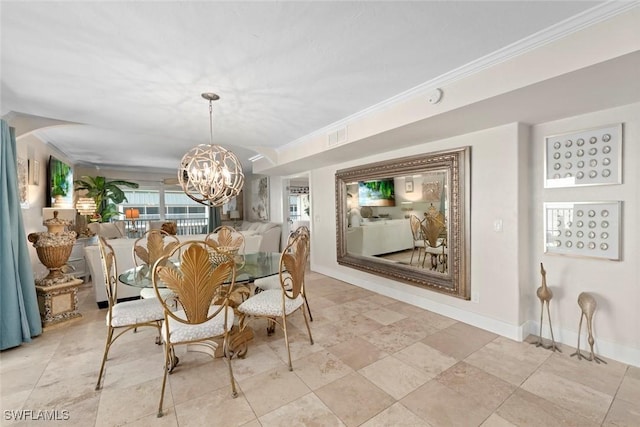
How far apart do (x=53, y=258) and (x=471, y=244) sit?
15.3 ft

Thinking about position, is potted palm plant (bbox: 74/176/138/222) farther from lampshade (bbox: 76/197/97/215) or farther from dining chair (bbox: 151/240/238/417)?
dining chair (bbox: 151/240/238/417)

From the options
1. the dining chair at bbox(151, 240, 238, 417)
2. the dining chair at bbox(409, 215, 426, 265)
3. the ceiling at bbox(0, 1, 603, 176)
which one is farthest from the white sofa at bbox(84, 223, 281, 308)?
the dining chair at bbox(409, 215, 426, 265)

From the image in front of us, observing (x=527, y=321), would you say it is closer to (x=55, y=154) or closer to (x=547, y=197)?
(x=547, y=197)

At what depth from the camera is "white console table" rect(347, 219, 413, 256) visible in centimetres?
377

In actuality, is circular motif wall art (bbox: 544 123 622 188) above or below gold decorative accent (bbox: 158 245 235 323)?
above

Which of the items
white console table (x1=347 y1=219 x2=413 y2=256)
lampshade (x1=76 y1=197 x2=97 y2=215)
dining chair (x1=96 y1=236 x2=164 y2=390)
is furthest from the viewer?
lampshade (x1=76 y1=197 x2=97 y2=215)

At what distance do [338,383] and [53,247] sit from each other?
3437mm

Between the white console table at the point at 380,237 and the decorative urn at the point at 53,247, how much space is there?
148 inches

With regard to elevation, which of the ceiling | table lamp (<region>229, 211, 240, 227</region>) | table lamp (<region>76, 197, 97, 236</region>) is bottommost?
table lamp (<region>229, 211, 240, 227</region>)

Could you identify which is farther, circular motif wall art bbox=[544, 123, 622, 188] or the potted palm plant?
the potted palm plant

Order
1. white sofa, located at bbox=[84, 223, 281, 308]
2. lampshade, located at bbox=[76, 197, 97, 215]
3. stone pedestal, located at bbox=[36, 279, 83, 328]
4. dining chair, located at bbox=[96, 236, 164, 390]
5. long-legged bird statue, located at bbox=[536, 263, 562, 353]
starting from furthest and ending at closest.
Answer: lampshade, located at bbox=[76, 197, 97, 215] → white sofa, located at bbox=[84, 223, 281, 308] → stone pedestal, located at bbox=[36, 279, 83, 328] → long-legged bird statue, located at bbox=[536, 263, 562, 353] → dining chair, located at bbox=[96, 236, 164, 390]

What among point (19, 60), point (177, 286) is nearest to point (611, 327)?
point (177, 286)

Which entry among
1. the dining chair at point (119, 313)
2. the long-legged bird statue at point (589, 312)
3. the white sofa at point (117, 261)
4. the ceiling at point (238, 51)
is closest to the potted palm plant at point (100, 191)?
the white sofa at point (117, 261)

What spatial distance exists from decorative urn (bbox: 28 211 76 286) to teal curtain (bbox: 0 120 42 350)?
1.04ft
